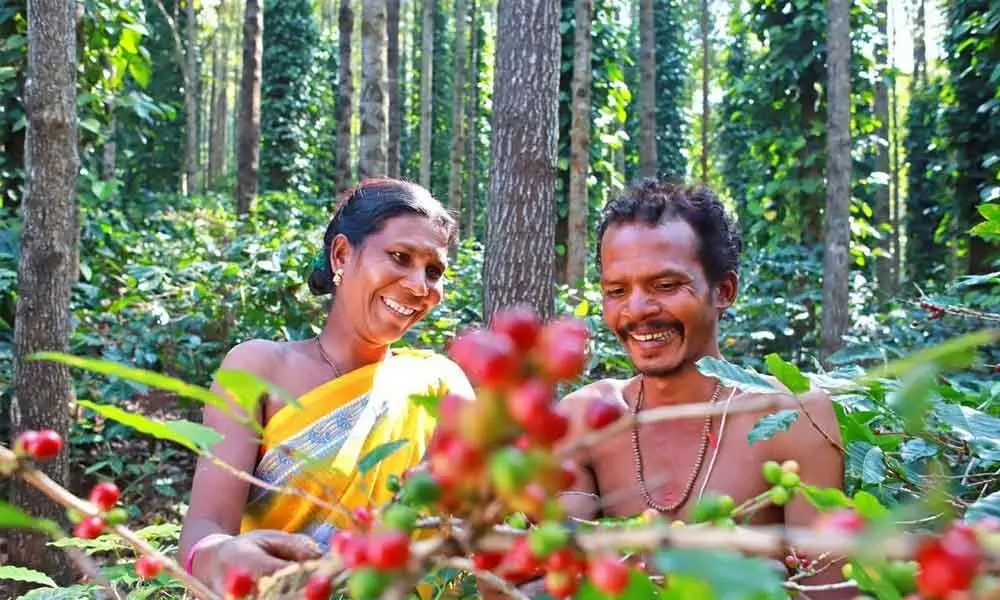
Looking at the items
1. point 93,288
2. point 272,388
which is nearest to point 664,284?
point 272,388

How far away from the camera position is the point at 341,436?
2084 mm

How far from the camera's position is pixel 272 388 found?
570 millimetres

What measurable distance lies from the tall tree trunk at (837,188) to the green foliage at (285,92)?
1599 centimetres

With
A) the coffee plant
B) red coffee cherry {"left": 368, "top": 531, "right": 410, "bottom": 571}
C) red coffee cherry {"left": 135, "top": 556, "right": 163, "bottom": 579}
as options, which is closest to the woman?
red coffee cherry {"left": 135, "top": 556, "right": 163, "bottom": 579}

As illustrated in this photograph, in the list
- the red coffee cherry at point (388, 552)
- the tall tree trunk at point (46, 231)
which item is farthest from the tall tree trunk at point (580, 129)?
the red coffee cherry at point (388, 552)

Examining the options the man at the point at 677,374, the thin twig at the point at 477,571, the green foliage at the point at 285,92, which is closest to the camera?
the thin twig at the point at 477,571

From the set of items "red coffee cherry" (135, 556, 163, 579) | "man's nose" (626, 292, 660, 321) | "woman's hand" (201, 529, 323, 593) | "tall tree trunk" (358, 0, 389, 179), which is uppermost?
"tall tree trunk" (358, 0, 389, 179)

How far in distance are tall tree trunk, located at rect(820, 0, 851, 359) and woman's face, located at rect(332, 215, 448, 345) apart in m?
5.50

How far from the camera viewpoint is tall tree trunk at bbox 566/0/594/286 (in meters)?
8.15

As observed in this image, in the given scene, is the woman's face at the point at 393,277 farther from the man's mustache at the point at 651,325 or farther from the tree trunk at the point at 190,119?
the tree trunk at the point at 190,119

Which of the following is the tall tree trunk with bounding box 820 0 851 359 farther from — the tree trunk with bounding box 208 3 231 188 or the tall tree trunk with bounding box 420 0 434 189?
the tree trunk with bounding box 208 3 231 188

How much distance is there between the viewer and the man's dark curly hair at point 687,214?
6.07 ft

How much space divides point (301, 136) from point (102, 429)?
17017 mm

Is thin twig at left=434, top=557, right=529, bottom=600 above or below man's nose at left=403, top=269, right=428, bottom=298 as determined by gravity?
below
